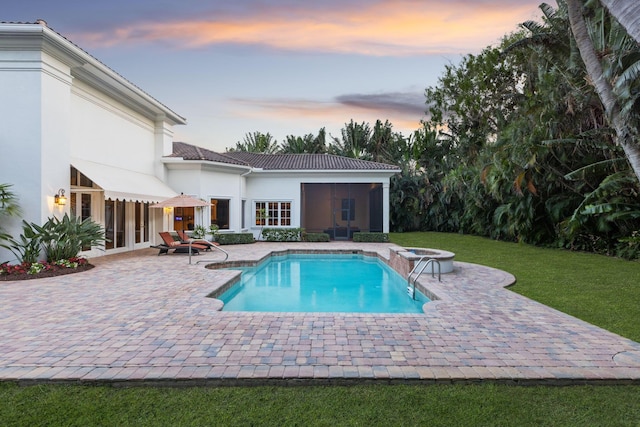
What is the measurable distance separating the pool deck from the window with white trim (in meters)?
19.7

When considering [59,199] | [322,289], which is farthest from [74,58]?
[322,289]

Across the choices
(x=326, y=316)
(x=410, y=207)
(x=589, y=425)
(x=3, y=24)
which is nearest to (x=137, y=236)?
(x=3, y=24)

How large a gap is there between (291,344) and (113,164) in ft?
60.2

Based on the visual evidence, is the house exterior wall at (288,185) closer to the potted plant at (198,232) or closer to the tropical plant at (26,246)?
the potted plant at (198,232)

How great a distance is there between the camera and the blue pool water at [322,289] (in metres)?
11.8

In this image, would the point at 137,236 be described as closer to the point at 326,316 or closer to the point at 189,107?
the point at 189,107

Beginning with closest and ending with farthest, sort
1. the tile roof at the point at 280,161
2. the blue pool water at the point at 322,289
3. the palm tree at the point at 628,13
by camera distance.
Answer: the palm tree at the point at 628,13 < the blue pool water at the point at 322,289 < the tile roof at the point at 280,161

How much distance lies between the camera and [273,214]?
1219 inches

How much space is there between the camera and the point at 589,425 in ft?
14.5

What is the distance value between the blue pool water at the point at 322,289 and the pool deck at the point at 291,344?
6.15 ft

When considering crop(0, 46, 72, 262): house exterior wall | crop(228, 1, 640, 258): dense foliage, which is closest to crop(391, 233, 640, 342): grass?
crop(228, 1, 640, 258): dense foliage

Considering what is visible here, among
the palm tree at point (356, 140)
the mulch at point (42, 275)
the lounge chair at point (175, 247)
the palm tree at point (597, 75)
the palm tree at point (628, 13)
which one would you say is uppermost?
the palm tree at point (356, 140)

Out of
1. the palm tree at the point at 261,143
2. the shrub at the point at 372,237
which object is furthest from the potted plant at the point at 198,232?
the palm tree at the point at 261,143

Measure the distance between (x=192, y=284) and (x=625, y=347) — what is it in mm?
11258
